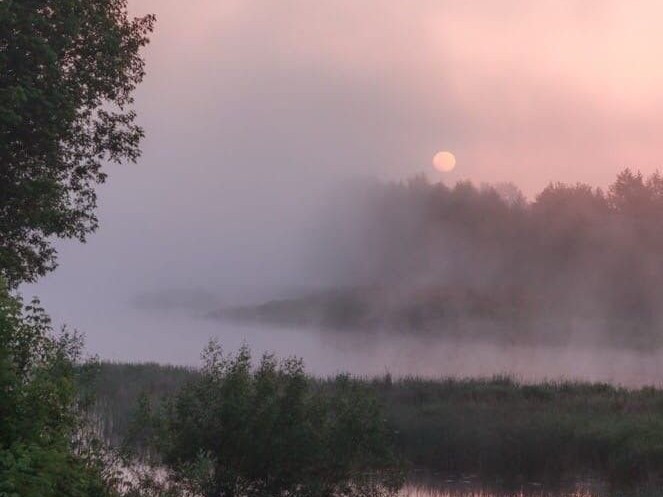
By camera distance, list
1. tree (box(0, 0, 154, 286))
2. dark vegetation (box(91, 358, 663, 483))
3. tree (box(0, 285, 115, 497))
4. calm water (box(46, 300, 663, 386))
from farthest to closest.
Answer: calm water (box(46, 300, 663, 386)) < dark vegetation (box(91, 358, 663, 483)) < tree (box(0, 0, 154, 286)) < tree (box(0, 285, 115, 497))

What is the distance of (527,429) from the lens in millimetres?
29469

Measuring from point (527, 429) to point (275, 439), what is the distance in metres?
15.1

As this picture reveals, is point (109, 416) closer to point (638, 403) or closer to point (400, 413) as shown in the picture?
point (400, 413)

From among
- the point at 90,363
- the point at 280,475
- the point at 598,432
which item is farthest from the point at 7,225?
the point at 598,432

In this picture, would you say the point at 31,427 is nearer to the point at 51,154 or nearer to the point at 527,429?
the point at 51,154

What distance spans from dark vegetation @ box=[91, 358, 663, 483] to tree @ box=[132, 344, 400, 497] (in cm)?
360

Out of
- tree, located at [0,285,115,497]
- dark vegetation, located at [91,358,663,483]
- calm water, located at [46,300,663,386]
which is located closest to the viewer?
tree, located at [0,285,115,497]

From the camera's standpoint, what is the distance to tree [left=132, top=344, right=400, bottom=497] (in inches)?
723

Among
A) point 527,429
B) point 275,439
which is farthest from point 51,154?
point 527,429

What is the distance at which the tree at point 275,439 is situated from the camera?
18.4 m

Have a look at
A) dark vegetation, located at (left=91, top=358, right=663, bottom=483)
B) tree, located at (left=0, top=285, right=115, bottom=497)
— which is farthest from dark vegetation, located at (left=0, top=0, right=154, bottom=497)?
dark vegetation, located at (left=91, top=358, right=663, bottom=483)

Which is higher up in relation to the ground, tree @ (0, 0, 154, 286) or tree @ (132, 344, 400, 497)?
tree @ (0, 0, 154, 286)

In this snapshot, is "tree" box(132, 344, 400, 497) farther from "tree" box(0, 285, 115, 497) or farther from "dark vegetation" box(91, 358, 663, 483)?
"tree" box(0, 285, 115, 497)

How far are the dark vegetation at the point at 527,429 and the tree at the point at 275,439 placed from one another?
11.8 ft
